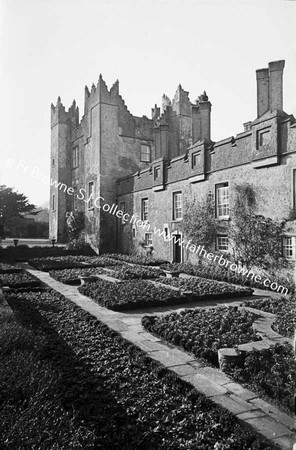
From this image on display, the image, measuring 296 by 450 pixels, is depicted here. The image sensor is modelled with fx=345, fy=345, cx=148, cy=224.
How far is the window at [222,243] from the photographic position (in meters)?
16.9

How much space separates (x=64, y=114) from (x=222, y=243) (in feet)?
84.6

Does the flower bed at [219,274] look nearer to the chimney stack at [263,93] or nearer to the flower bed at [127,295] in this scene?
the flower bed at [127,295]

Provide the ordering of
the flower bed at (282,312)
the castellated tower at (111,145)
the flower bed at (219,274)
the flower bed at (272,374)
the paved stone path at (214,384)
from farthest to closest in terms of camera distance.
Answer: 1. the castellated tower at (111,145)
2. the flower bed at (219,274)
3. the flower bed at (282,312)
4. the flower bed at (272,374)
5. the paved stone path at (214,384)

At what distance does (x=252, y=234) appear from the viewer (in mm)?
14750

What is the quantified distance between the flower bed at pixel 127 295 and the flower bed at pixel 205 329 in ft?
4.62

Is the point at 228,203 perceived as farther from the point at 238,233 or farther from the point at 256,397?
the point at 256,397

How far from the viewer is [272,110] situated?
14797 mm

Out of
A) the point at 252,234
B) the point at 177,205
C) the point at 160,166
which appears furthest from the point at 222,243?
the point at 160,166

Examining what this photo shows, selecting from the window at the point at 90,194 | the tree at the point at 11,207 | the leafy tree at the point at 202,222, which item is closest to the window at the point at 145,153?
the window at the point at 90,194

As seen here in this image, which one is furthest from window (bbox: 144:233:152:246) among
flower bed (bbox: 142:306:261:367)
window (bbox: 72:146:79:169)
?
flower bed (bbox: 142:306:261:367)

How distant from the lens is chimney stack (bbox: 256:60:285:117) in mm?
14672

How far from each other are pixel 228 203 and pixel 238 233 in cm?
203

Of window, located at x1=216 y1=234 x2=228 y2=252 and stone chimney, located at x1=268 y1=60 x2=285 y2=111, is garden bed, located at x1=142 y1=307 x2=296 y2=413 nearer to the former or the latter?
window, located at x1=216 y1=234 x2=228 y2=252

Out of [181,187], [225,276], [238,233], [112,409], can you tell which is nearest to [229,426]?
[112,409]
